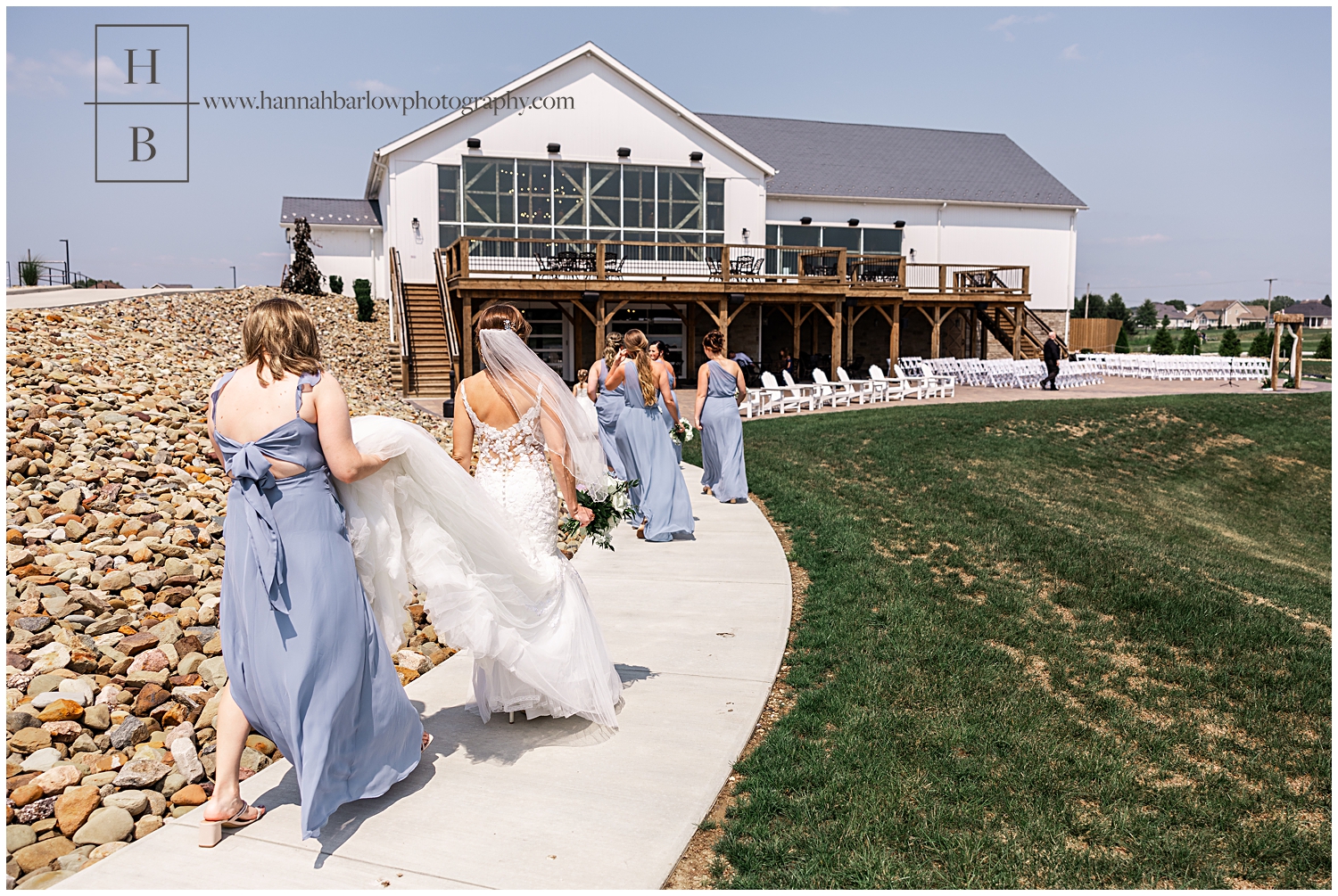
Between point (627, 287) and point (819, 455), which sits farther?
point (627, 287)

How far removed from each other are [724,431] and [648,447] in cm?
154

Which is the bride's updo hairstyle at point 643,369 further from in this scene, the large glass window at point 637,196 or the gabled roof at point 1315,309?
the gabled roof at point 1315,309

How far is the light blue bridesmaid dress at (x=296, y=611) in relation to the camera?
3.30 meters

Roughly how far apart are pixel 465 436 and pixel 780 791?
6.93ft

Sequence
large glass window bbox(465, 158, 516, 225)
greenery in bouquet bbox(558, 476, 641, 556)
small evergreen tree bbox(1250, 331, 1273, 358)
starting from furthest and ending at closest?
1. small evergreen tree bbox(1250, 331, 1273, 358)
2. large glass window bbox(465, 158, 516, 225)
3. greenery in bouquet bbox(558, 476, 641, 556)

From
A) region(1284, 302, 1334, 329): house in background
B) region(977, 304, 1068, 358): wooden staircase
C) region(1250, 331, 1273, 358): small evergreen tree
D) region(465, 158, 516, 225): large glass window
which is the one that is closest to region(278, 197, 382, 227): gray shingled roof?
region(465, 158, 516, 225): large glass window

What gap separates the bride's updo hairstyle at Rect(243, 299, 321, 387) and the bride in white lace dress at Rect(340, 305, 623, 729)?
39 centimetres

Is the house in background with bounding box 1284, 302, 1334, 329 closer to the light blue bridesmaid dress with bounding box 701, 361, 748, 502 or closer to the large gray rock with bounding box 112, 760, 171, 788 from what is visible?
the light blue bridesmaid dress with bounding box 701, 361, 748, 502

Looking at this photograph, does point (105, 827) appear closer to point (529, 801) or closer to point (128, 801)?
point (128, 801)

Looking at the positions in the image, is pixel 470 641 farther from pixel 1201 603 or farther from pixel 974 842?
pixel 1201 603

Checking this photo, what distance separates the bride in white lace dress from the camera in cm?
370

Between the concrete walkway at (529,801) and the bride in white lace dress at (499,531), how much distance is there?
27 cm

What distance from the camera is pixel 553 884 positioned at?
3.12 metres

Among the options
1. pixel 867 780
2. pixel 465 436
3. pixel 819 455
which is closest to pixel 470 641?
pixel 465 436
